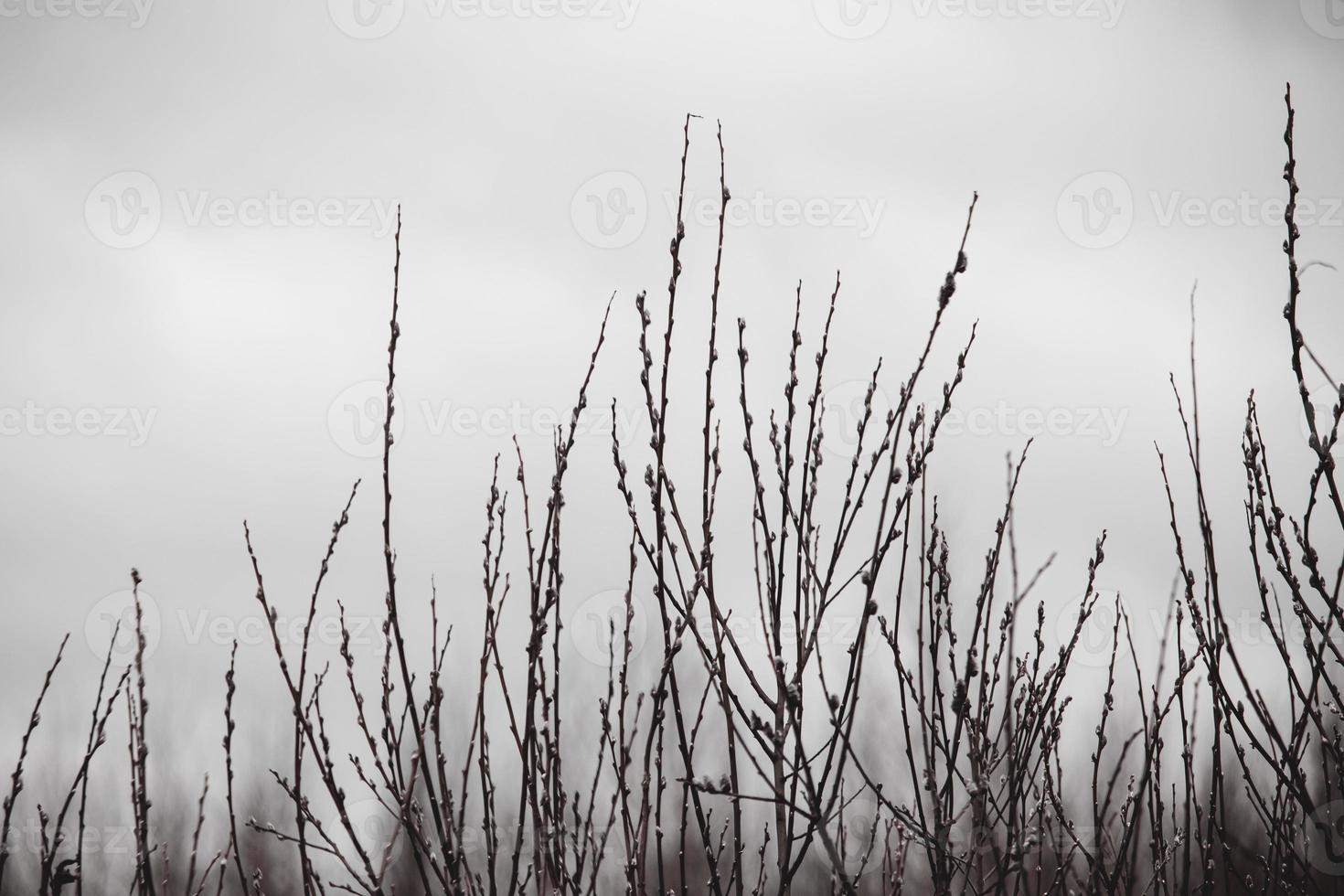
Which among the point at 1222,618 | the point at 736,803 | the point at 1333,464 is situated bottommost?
the point at 736,803

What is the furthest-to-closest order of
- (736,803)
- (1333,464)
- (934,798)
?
(1333,464), (736,803), (934,798)

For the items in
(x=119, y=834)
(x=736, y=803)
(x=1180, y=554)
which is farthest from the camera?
(x=119, y=834)

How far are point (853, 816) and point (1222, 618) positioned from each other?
185 cm

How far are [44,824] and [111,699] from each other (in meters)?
0.32

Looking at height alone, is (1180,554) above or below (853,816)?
above

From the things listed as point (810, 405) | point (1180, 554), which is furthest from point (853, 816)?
point (810, 405)

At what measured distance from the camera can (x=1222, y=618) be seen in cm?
187

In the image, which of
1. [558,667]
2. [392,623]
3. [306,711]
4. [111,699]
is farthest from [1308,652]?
[111,699]

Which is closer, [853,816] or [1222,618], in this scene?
[1222,618]

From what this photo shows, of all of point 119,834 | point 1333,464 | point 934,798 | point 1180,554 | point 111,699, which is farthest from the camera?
point 119,834

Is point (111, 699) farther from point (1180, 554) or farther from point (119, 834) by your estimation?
point (1180, 554)

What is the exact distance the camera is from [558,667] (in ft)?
6.82

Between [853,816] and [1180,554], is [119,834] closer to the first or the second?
[853,816]

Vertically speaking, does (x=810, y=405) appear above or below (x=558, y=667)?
above
